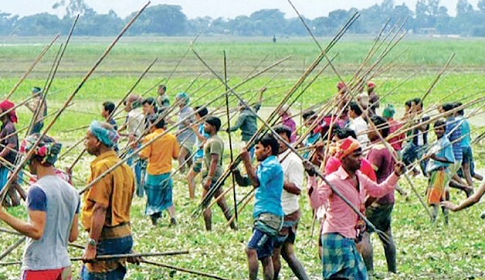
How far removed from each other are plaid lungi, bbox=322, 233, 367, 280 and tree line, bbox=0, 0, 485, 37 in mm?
134481

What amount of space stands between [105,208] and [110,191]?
0.13 metres

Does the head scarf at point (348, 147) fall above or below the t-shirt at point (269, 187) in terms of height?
above

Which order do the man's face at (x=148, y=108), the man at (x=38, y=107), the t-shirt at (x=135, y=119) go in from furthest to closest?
the t-shirt at (x=135, y=119), the man's face at (x=148, y=108), the man at (x=38, y=107)

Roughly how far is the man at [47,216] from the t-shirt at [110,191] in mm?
774

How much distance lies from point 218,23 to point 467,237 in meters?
181

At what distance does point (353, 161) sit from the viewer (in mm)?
9320

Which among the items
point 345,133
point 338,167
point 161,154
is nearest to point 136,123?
point 161,154

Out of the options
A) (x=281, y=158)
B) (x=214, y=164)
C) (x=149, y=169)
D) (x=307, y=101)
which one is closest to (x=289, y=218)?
(x=281, y=158)

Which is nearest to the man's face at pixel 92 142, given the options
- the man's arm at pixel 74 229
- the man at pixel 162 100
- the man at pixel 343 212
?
the man's arm at pixel 74 229

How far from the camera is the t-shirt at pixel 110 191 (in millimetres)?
8664

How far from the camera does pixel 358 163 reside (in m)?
9.34

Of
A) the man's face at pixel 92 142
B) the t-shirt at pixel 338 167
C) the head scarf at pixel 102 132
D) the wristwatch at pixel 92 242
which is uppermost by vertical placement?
the head scarf at pixel 102 132

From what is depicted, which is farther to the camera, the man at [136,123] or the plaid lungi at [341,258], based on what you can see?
the man at [136,123]

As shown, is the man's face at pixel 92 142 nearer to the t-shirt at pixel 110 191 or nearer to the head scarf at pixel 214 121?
the t-shirt at pixel 110 191
